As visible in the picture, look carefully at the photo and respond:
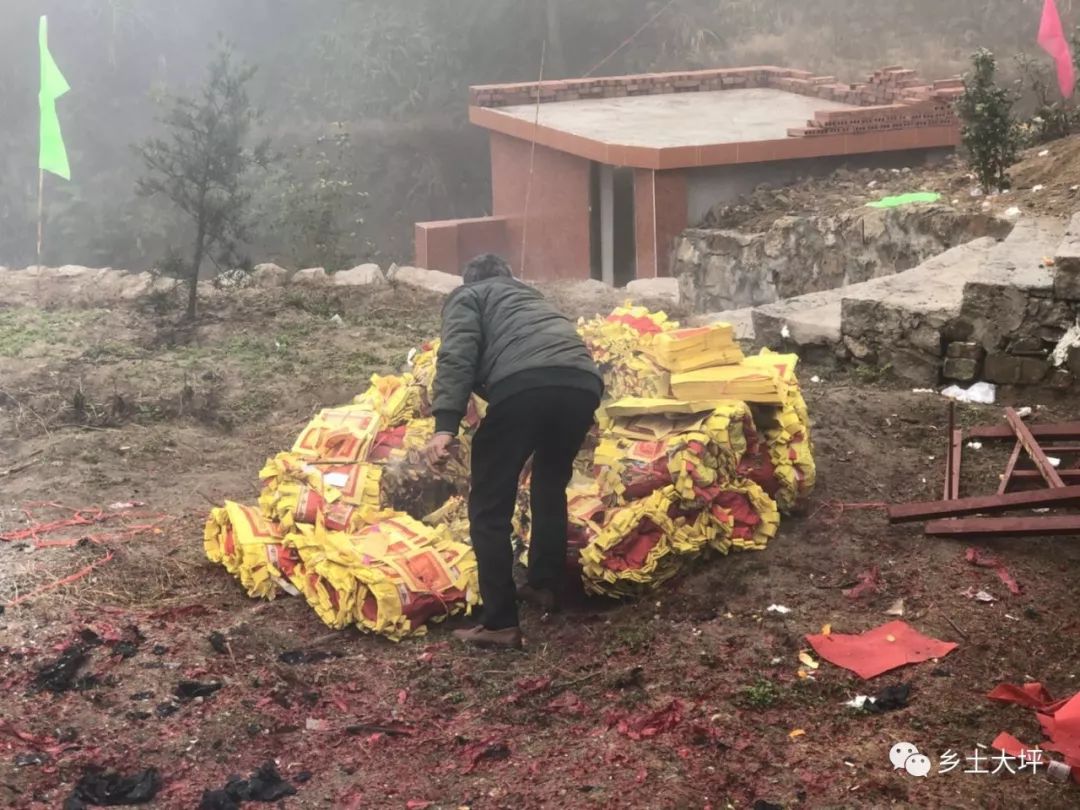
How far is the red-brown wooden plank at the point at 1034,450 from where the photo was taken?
518cm

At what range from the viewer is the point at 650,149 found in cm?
1157

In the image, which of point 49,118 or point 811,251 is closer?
point 811,251

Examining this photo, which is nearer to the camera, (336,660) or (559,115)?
(336,660)

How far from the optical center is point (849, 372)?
25.1ft

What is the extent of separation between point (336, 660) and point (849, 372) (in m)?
4.37

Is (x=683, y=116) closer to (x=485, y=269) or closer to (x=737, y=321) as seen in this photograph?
(x=737, y=321)

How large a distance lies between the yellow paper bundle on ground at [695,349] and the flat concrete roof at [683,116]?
21.7ft

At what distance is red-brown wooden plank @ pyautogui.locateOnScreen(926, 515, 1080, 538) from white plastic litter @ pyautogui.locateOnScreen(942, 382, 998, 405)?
227cm

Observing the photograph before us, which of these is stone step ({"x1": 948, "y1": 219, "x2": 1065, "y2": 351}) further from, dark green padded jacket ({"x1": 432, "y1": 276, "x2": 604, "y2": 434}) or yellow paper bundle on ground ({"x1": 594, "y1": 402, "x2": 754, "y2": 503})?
dark green padded jacket ({"x1": 432, "y1": 276, "x2": 604, "y2": 434})

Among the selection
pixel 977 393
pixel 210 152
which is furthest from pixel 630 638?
pixel 210 152

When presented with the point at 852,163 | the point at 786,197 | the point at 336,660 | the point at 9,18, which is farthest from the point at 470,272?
the point at 9,18

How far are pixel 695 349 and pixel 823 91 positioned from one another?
11.5 metres

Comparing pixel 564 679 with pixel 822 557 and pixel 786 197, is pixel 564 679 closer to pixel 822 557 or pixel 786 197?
pixel 822 557

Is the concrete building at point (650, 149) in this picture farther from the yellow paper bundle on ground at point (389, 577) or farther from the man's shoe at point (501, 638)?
the man's shoe at point (501, 638)
